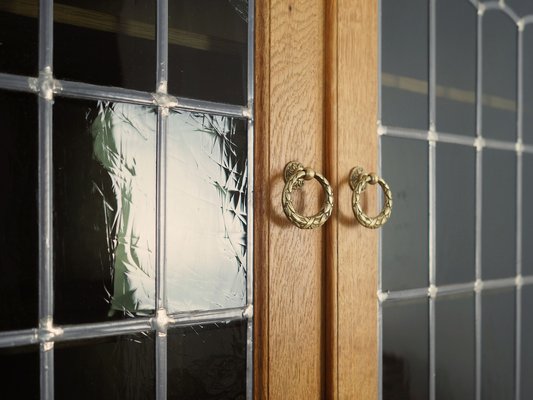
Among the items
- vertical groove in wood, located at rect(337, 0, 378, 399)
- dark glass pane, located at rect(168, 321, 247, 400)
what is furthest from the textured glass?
dark glass pane, located at rect(168, 321, 247, 400)

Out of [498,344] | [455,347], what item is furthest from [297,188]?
[498,344]

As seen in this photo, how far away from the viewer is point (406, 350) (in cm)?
86

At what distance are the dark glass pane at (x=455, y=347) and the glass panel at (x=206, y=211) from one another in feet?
1.35

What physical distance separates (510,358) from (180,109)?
0.82 m

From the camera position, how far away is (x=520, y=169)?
1.05m

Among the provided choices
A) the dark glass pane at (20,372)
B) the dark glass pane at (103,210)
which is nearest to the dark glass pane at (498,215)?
the dark glass pane at (103,210)

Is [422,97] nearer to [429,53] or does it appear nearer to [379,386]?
[429,53]

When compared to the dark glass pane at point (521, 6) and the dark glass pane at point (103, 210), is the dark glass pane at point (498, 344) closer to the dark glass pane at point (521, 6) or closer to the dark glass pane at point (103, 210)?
the dark glass pane at point (521, 6)

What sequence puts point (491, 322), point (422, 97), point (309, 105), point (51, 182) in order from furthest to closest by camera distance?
point (491, 322) → point (422, 97) → point (309, 105) → point (51, 182)

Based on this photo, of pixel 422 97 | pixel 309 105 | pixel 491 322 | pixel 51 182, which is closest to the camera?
pixel 51 182

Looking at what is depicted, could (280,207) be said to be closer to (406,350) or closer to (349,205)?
(349,205)

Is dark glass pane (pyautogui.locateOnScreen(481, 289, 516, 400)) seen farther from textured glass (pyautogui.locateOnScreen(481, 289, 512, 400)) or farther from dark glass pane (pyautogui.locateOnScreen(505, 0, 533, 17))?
dark glass pane (pyautogui.locateOnScreen(505, 0, 533, 17))

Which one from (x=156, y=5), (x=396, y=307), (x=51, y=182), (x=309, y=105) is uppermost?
(x=156, y=5)

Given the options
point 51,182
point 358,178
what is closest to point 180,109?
point 51,182
